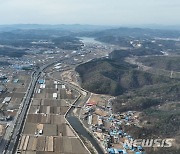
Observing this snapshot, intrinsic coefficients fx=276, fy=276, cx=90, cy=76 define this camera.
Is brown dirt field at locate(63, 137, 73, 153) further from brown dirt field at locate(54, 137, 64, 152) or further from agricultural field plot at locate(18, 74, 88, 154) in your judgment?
brown dirt field at locate(54, 137, 64, 152)

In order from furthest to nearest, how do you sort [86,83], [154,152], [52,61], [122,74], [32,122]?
[52,61] → [122,74] → [86,83] → [32,122] → [154,152]

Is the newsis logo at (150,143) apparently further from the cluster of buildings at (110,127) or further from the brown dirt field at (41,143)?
the brown dirt field at (41,143)

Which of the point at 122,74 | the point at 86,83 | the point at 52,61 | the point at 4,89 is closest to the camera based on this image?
the point at 4,89

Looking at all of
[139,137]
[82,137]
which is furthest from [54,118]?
[139,137]

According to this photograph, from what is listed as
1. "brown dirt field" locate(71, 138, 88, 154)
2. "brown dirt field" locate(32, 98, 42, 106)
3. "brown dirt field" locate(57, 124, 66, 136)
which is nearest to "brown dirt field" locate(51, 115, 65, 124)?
"brown dirt field" locate(57, 124, 66, 136)

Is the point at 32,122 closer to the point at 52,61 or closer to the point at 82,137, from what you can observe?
the point at 82,137

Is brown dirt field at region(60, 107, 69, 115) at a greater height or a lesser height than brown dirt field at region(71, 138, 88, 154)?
greater
